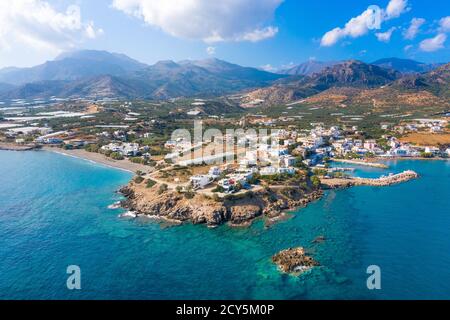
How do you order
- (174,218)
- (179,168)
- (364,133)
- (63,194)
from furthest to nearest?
(364,133)
(179,168)
(63,194)
(174,218)

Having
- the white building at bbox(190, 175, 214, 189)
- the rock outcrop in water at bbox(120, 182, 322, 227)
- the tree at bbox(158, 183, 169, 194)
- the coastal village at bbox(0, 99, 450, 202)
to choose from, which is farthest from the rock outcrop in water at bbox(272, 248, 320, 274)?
the tree at bbox(158, 183, 169, 194)

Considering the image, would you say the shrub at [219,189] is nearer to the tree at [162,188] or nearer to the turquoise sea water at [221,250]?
the turquoise sea water at [221,250]

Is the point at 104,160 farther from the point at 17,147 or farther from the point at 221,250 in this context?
the point at 221,250

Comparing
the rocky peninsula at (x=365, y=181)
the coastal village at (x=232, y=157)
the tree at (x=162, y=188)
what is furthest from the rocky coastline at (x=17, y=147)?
the rocky peninsula at (x=365, y=181)

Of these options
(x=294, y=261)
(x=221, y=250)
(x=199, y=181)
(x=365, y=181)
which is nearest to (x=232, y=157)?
(x=199, y=181)

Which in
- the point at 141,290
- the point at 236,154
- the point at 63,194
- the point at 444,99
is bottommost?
the point at 141,290

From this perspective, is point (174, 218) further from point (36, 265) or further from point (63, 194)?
point (63, 194)

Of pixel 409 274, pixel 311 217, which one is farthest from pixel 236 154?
pixel 409 274

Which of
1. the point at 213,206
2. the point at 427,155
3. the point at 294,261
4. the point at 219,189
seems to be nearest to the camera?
the point at 294,261
